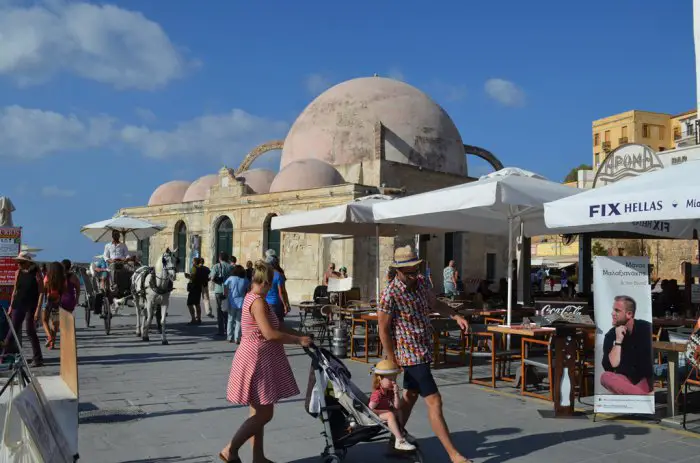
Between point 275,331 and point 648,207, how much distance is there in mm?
3451

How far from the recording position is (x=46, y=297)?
10961 millimetres

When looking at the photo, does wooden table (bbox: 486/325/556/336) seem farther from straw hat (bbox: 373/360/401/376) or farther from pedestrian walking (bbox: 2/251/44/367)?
pedestrian walking (bbox: 2/251/44/367)

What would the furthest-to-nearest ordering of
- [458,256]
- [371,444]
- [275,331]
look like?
[458,256] → [371,444] → [275,331]

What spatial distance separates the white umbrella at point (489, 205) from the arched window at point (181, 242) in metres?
21.7

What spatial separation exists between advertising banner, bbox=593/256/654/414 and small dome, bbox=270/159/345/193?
18.8 meters

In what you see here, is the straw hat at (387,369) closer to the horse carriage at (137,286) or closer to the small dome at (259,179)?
the horse carriage at (137,286)

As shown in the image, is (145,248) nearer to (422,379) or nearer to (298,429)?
(298,429)

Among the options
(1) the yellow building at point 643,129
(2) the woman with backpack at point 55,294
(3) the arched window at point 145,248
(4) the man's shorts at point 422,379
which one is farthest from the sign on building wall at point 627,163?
(1) the yellow building at point 643,129

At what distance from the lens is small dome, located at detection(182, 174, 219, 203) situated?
104 ft

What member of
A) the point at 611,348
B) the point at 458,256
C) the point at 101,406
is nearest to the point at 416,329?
the point at 611,348

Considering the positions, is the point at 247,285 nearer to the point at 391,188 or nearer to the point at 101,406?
the point at 101,406

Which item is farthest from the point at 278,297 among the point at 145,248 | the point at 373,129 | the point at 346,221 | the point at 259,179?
the point at 145,248

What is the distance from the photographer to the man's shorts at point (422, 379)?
176 inches

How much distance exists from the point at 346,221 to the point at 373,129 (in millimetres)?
17107
